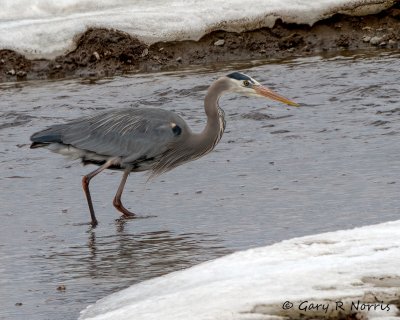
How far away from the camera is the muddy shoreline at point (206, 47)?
Result: 49.9ft

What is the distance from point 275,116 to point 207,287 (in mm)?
7016

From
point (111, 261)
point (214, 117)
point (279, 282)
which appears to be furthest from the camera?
point (214, 117)

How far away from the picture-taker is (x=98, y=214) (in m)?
9.66

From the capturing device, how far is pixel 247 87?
10359 millimetres

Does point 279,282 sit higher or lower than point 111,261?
higher

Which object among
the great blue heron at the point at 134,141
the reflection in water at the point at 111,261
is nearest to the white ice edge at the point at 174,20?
the great blue heron at the point at 134,141

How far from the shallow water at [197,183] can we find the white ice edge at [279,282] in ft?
2.85

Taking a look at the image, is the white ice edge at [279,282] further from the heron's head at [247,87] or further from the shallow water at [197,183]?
the heron's head at [247,87]

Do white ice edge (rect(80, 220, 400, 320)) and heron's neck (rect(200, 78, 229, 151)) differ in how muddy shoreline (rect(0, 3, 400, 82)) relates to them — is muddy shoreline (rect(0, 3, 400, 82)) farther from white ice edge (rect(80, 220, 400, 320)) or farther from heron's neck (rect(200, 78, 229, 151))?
white ice edge (rect(80, 220, 400, 320))

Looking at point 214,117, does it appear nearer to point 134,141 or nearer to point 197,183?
point 197,183

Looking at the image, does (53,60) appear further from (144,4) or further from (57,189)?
(57,189)

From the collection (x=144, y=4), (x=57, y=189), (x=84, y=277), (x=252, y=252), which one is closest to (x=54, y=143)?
(x=57, y=189)

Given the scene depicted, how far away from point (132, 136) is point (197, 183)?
715 mm

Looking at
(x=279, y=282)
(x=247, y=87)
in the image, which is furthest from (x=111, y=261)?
(x=247, y=87)
